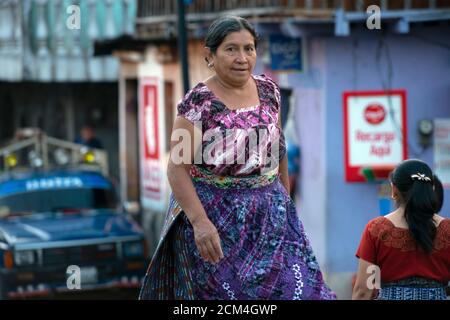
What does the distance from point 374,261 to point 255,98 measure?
1.01 meters

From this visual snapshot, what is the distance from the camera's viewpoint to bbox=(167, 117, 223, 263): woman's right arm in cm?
540

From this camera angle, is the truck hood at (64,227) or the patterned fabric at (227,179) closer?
the patterned fabric at (227,179)

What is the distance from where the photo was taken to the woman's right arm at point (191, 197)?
5.40 m

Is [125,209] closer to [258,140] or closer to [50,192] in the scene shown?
[50,192]

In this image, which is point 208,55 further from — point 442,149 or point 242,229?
point 442,149

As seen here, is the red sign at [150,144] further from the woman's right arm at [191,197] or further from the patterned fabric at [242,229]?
the woman's right arm at [191,197]

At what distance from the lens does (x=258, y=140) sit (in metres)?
5.53

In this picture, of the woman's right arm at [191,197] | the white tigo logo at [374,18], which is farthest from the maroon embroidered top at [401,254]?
the white tigo logo at [374,18]

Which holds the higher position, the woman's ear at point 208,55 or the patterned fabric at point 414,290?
the woman's ear at point 208,55

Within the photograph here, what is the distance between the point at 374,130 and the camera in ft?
44.2

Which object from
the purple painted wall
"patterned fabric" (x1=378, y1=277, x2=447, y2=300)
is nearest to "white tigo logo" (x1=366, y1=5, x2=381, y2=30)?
the purple painted wall

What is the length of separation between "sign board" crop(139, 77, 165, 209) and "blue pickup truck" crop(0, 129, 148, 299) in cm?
430

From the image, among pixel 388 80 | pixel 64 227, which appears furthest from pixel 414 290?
pixel 64 227

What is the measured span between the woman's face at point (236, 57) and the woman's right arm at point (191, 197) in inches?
12.1
